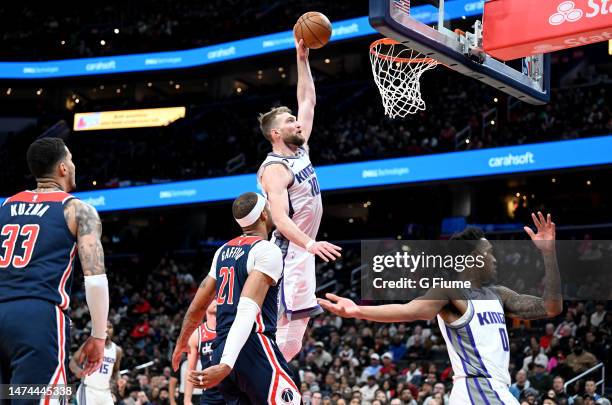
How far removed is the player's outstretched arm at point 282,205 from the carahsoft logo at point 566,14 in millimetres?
2717

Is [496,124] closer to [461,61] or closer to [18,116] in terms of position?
[461,61]

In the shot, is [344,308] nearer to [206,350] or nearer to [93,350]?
[93,350]

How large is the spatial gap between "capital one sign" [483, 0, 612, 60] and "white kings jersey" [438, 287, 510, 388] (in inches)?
116

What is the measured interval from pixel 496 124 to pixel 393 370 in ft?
31.8

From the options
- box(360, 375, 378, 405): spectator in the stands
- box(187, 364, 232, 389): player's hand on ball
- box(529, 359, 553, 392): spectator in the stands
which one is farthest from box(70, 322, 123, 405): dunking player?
box(187, 364, 232, 389): player's hand on ball

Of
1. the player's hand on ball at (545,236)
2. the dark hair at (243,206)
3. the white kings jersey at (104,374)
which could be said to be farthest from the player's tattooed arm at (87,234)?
the white kings jersey at (104,374)

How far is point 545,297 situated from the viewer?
555cm

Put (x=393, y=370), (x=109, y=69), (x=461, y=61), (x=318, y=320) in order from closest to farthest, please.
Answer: (x=461, y=61)
(x=393, y=370)
(x=318, y=320)
(x=109, y=69)

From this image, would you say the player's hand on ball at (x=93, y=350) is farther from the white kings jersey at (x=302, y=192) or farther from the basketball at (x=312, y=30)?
the basketball at (x=312, y=30)

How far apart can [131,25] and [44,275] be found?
3321cm

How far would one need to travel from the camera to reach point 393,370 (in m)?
15.7

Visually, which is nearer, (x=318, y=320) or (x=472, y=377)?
(x=472, y=377)

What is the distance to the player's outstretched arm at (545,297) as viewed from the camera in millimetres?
5520

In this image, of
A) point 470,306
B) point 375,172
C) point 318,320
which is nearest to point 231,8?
→ point 375,172
